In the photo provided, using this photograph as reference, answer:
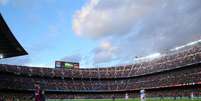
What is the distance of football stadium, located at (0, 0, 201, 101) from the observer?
3826 inches

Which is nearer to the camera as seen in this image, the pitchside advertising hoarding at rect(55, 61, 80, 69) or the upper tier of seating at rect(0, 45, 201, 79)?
the upper tier of seating at rect(0, 45, 201, 79)

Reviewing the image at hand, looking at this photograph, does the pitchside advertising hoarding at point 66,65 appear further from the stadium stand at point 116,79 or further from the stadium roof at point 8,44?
the stadium roof at point 8,44

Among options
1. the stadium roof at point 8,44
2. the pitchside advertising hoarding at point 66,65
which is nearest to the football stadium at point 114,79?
the pitchside advertising hoarding at point 66,65

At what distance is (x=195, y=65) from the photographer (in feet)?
318

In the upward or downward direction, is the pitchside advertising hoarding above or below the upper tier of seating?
above

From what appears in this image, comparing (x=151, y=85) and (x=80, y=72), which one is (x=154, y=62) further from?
(x=80, y=72)

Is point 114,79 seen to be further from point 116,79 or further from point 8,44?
point 8,44

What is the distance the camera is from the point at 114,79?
434 ft

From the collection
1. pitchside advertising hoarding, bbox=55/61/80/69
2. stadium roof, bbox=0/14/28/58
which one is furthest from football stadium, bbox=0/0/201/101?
stadium roof, bbox=0/14/28/58

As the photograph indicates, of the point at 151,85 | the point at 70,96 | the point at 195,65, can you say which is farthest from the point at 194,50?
the point at 70,96

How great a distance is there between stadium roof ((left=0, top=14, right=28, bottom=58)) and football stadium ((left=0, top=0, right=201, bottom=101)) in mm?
49362

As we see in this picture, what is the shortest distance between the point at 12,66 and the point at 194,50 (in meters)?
59.5

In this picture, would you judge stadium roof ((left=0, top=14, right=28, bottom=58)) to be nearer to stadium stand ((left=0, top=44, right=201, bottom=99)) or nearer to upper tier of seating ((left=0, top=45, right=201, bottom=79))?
stadium stand ((left=0, top=44, right=201, bottom=99))

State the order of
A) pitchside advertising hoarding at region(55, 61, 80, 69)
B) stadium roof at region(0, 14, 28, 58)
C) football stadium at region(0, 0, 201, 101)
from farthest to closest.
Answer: pitchside advertising hoarding at region(55, 61, 80, 69) → football stadium at region(0, 0, 201, 101) → stadium roof at region(0, 14, 28, 58)
